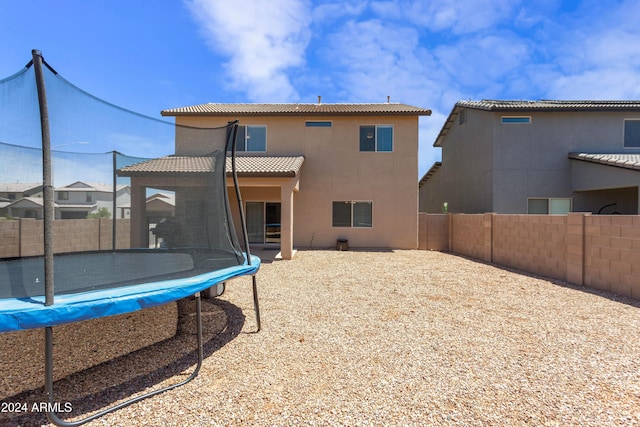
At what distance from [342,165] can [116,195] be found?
8371mm

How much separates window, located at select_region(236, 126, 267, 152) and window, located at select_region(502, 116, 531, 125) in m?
9.75

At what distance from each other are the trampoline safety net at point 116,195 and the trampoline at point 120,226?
1 centimetres

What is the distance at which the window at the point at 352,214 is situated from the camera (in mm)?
11422

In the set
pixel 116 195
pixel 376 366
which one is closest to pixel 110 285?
pixel 116 195

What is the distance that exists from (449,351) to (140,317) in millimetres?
4065

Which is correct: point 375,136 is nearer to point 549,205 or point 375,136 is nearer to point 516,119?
point 516,119

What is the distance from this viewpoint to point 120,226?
14.8ft

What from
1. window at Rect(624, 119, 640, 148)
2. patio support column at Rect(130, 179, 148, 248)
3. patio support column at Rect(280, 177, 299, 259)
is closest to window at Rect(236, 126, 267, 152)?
patio support column at Rect(280, 177, 299, 259)

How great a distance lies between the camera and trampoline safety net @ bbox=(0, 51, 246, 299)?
2953 mm

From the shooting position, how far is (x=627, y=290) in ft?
16.8

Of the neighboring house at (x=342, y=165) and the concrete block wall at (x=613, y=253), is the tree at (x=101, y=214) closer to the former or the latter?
the neighboring house at (x=342, y=165)

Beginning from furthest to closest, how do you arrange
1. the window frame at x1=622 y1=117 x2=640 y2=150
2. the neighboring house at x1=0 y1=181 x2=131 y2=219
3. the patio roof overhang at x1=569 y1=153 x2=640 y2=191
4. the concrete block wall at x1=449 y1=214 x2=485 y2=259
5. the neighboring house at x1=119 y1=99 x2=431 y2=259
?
the window frame at x1=622 y1=117 x2=640 y2=150, the neighboring house at x1=119 y1=99 x2=431 y2=259, the patio roof overhang at x1=569 y1=153 x2=640 y2=191, the concrete block wall at x1=449 y1=214 x2=485 y2=259, the neighboring house at x1=0 y1=181 x2=131 y2=219

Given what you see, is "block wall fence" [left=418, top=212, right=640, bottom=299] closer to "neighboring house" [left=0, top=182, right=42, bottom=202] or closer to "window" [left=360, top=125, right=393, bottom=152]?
"window" [left=360, top=125, right=393, bottom=152]

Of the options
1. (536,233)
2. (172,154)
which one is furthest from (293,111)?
(536,233)
